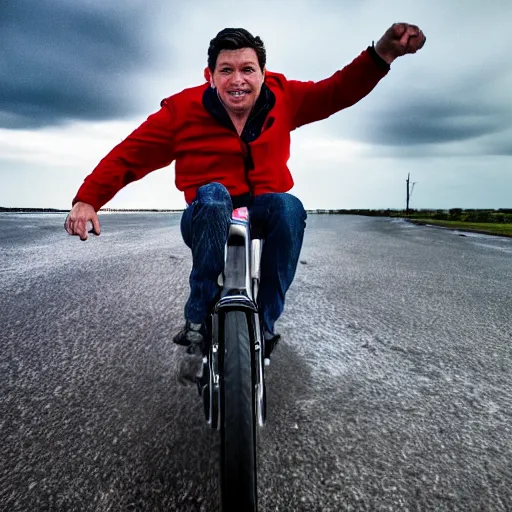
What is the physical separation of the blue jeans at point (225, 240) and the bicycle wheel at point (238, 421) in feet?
1.12

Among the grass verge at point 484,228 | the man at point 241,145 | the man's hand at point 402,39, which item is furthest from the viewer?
the grass verge at point 484,228

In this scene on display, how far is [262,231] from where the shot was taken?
2.23m

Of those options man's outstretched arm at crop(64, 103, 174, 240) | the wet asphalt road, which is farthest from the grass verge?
man's outstretched arm at crop(64, 103, 174, 240)

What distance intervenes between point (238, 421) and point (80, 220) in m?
1.23

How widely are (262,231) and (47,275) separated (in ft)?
14.7

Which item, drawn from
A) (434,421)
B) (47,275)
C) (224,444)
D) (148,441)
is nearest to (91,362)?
(148,441)

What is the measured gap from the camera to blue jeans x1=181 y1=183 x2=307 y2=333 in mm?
1868

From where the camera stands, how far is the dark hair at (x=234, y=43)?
2.34 m

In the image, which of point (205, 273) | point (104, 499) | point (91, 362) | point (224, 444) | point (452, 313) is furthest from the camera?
point (452, 313)

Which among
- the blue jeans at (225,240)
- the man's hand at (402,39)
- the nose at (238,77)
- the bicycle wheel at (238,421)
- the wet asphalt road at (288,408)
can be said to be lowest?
the wet asphalt road at (288,408)

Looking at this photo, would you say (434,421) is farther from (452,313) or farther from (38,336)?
(38,336)

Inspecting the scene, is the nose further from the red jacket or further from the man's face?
the red jacket

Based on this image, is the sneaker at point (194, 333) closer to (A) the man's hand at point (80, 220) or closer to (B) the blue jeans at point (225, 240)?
(B) the blue jeans at point (225, 240)

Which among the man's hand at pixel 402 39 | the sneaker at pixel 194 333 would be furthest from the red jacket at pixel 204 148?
the sneaker at pixel 194 333
